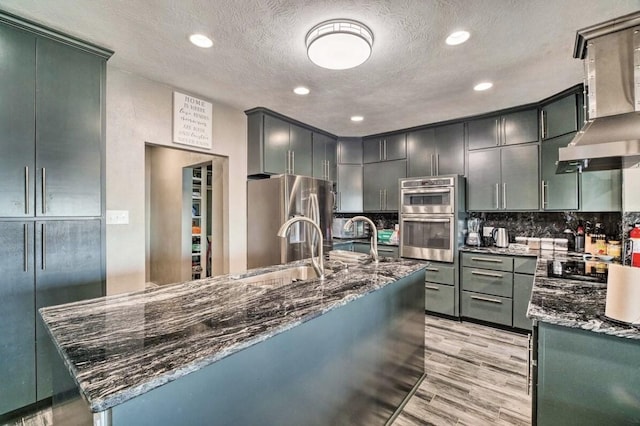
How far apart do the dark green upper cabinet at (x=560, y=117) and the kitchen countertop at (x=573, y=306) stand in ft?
5.93

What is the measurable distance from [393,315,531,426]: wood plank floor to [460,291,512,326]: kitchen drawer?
150mm

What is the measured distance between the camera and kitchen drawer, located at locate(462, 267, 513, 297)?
125 inches

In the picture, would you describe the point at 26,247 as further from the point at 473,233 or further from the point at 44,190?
the point at 473,233

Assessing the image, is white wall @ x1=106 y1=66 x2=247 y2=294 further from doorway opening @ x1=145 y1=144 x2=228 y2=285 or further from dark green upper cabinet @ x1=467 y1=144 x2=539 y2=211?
dark green upper cabinet @ x1=467 y1=144 x2=539 y2=211

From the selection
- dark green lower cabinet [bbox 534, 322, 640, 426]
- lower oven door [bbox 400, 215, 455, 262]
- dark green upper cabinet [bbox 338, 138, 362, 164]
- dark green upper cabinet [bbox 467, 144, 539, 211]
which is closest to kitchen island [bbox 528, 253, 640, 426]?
dark green lower cabinet [bbox 534, 322, 640, 426]

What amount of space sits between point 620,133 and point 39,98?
11.8 feet

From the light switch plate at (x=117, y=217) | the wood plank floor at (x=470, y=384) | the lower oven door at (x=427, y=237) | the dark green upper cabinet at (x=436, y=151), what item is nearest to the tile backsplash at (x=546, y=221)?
the lower oven door at (x=427, y=237)

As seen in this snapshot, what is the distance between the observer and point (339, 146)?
4645mm

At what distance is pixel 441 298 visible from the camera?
3.58 m

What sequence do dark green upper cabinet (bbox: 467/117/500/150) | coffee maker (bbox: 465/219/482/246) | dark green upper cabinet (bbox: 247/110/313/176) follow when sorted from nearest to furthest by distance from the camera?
1. dark green upper cabinet (bbox: 247/110/313/176)
2. dark green upper cabinet (bbox: 467/117/500/150)
3. coffee maker (bbox: 465/219/482/246)

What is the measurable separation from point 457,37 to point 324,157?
2567 millimetres

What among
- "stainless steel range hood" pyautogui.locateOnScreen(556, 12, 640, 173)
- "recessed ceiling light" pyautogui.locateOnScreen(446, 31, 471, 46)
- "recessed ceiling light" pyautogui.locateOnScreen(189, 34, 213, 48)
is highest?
"recessed ceiling light" pyautogui.locateOnScreen(189, 34, 213, 48)

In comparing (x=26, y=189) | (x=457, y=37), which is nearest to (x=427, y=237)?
(x=457, y=37)

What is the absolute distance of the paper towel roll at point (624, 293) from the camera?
1.06 meters
